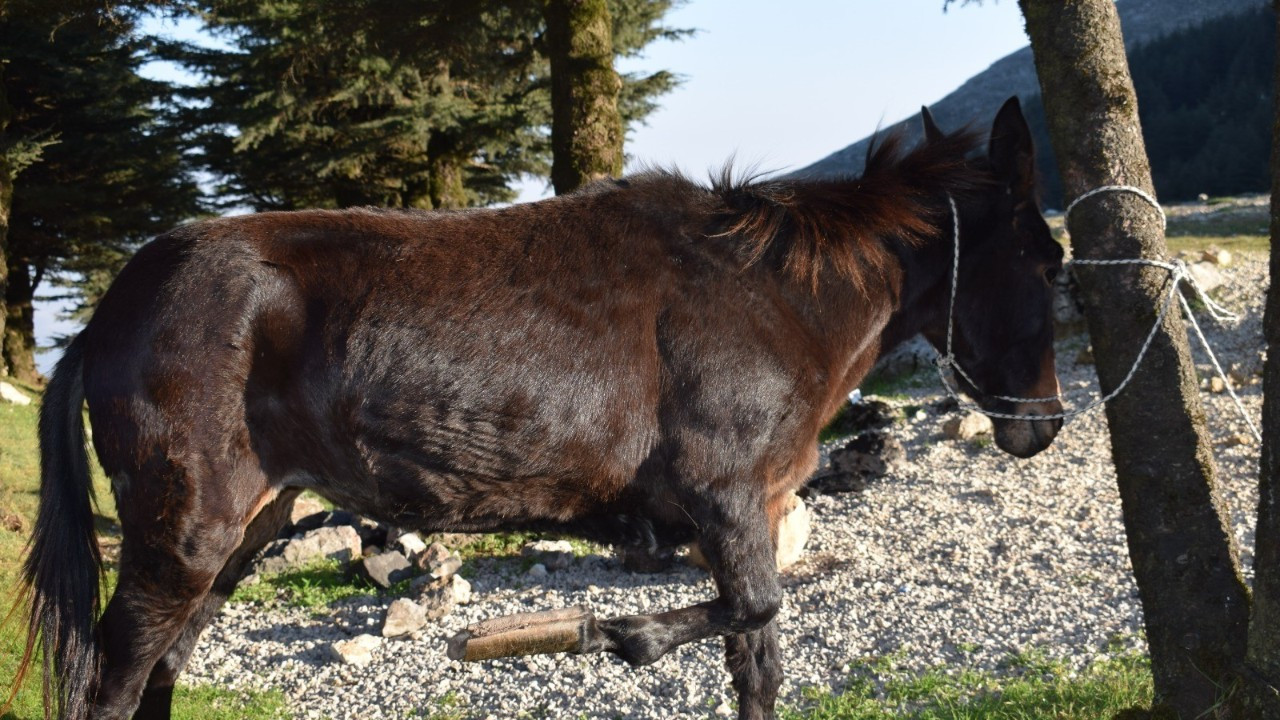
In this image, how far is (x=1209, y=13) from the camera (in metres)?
39.0

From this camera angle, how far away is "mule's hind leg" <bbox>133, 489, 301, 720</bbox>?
12.9 ft

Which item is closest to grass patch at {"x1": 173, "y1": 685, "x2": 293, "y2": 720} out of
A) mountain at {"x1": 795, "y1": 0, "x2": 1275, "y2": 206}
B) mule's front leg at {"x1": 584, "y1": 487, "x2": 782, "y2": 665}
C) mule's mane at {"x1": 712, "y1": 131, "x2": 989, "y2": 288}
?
mule's front leg at {"x1": 584, "y1": 487, "x2": 782, "y2": 665}

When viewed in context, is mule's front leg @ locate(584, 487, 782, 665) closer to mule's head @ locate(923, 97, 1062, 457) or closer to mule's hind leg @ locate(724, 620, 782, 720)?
mule's hind leg @ locate(724, 620, 782, 720)

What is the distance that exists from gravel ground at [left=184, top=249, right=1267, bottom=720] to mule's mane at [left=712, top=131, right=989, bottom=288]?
7.42 ft

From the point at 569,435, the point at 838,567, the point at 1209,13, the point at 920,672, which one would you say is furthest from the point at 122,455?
the point at 1209,13

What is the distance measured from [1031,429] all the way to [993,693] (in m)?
1.29

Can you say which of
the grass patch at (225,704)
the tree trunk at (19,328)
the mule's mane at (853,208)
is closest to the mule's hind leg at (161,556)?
the grass patch at (225,704)

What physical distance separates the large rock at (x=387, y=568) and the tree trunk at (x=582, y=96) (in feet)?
11.5

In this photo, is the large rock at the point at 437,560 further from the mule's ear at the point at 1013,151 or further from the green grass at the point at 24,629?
the mule's ear at the point at 1013,151

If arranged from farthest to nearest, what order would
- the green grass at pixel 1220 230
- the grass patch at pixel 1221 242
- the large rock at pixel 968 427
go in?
the green grass at pixel 1220 230, the grass patch at pixel 1221 242, the large rock at pixel 968 427

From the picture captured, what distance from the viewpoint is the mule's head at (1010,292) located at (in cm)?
397

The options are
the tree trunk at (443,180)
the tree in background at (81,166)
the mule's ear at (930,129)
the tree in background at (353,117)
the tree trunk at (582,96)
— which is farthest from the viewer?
the tree trunk at (443,180)

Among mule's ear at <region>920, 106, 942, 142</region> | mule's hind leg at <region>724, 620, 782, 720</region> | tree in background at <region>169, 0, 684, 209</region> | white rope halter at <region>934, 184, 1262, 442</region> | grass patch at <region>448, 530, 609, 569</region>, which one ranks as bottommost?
grass patch at <region>448, 530, 609, 569</region>

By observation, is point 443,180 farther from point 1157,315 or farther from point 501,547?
point 1157,315
